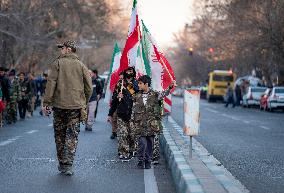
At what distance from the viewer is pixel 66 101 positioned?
1188cm

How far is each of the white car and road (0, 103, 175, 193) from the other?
29.4m

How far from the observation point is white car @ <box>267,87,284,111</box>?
46.7 m

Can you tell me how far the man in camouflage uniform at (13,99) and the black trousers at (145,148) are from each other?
49.1 ft

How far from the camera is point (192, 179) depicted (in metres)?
9.29

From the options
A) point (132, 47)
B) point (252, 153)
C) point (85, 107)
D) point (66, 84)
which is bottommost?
point (252, 153)

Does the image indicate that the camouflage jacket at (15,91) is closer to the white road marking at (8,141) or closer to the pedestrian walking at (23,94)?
the pedestrian walking at (23,94)

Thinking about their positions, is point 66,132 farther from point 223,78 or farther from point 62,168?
point 223,78

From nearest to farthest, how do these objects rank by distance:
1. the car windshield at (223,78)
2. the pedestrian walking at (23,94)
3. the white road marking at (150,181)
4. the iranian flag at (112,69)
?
the white road marking at (150,181) → the iranian flag at (112,69) → the pedestrian walking at (23,94) → the car windshield at (223,78)

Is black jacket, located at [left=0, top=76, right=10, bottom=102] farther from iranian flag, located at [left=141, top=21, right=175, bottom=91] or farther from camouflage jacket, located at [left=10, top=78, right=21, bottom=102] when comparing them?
iranian flag, located at [left=141, top=21, right=175, bottom=91]

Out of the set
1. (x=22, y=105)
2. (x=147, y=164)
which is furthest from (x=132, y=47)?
(x=22, y=105)

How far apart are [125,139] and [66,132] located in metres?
2.64

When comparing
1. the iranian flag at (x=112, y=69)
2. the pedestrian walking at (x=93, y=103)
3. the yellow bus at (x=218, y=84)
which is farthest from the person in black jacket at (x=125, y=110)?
the yellow bus at (x=218, y=84)

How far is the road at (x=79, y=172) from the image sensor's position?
409 inches

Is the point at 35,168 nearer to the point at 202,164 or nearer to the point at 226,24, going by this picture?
the point at 202,164
